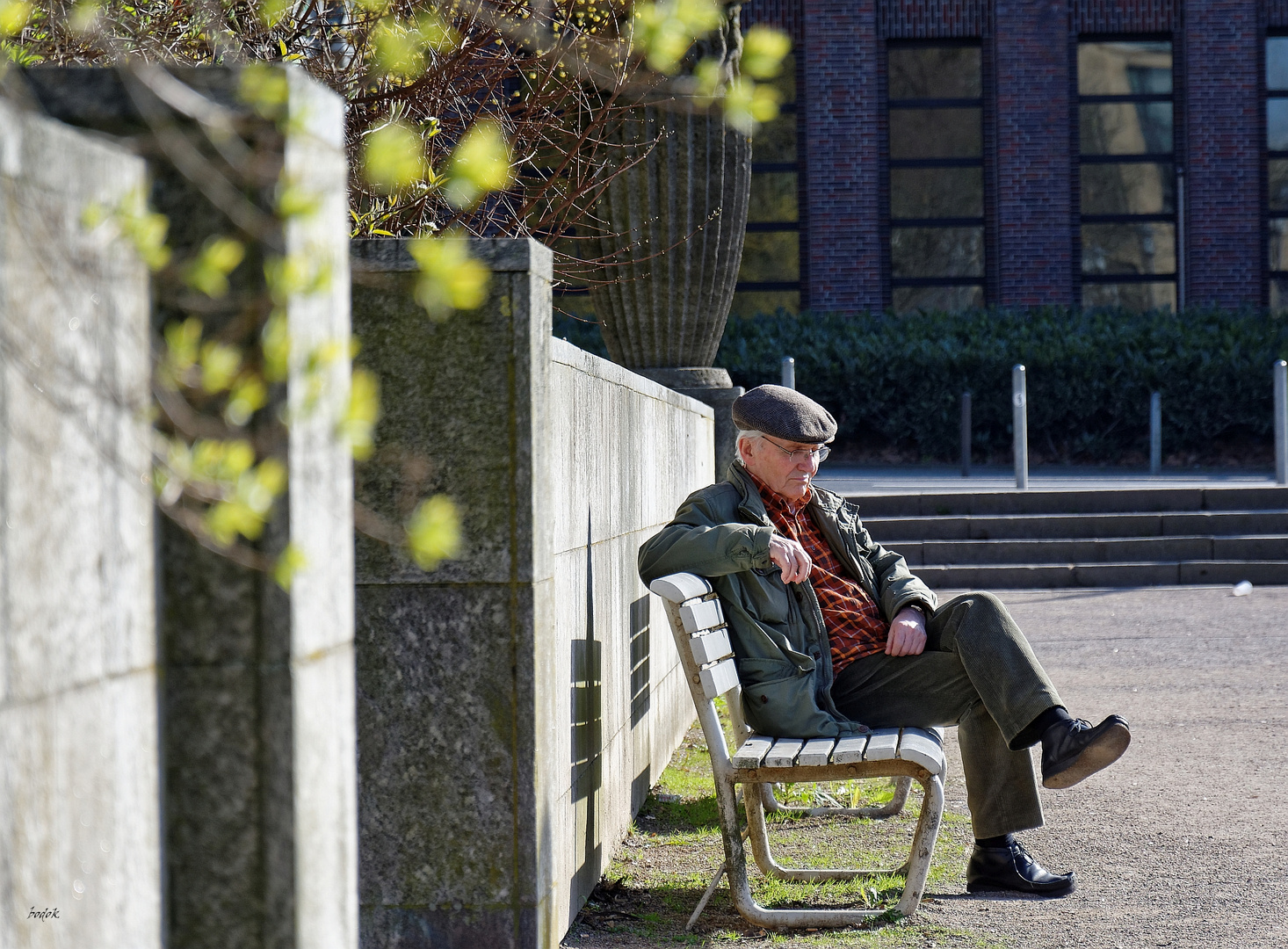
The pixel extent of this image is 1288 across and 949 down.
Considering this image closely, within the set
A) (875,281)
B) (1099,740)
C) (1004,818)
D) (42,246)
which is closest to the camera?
(42,246)

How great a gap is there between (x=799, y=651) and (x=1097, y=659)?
460cm

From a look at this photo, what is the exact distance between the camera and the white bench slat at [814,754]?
3.64 meters

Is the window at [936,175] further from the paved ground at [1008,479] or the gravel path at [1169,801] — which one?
the gravel path at [1169,801]

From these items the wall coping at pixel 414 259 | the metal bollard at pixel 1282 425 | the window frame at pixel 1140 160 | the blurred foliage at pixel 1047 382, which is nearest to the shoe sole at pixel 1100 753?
the wall coping at pixel 414 259

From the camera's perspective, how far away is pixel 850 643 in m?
4.33

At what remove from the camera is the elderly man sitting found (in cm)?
393

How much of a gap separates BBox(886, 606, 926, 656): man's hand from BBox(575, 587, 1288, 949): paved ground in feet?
2.27

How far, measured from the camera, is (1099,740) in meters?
3.79

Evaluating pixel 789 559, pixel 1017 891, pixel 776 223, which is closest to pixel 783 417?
pixel 789 559

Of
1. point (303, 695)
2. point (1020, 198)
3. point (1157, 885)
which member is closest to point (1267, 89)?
point (1020, 198)

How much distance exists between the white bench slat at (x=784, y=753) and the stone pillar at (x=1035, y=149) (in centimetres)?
1865

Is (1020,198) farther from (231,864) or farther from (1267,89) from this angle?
(231,864)

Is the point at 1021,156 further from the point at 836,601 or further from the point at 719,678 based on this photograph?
the point at 719,678

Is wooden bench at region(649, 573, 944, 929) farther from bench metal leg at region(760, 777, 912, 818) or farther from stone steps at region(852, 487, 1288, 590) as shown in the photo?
stone steps at region(852, 487, 1288, 590)
